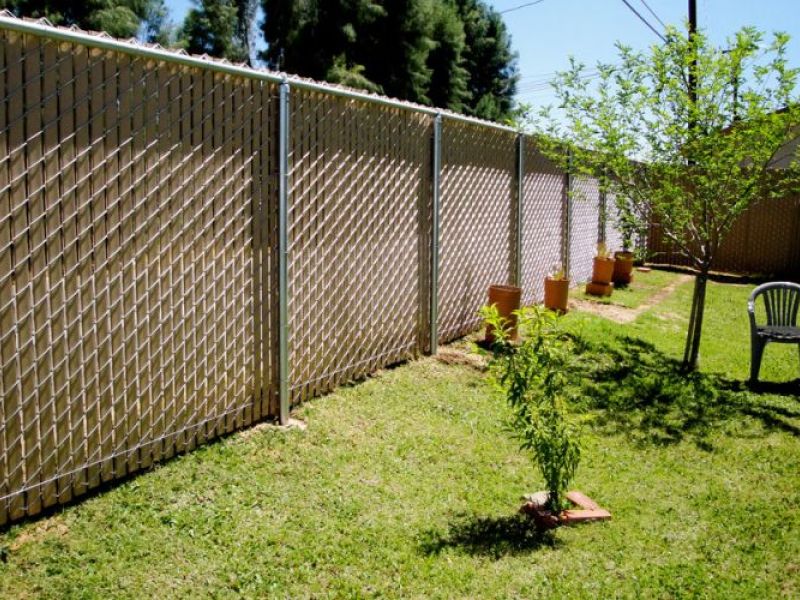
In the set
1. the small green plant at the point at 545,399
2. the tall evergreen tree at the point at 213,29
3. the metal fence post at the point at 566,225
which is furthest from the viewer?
the tall evergreen tree at the point at 213,29

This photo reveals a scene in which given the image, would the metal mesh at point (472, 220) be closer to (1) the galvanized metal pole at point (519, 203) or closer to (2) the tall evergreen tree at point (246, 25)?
(1) the galvanized metal pole at point (519, 203)

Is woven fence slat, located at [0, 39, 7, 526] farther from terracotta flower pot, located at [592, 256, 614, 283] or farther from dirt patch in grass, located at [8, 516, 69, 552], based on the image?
terracotta flower pot, located at [592, 256, 614, 283]

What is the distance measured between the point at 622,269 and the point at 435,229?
6940 mm

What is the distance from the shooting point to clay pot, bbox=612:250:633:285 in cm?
1257

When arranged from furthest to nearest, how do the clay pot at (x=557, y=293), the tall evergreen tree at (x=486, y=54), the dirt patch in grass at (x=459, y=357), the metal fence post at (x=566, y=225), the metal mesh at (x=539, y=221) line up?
the tall evergreen tree at (x=486, y=54) < the metal fence post at (x=566, y=225) < the clay pot at (x=557, y=293) < the metal mesh at (x=539, y=221) < the dirt patch in grass at (x=459, y=357)

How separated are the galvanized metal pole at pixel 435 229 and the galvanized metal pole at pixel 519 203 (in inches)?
85.6

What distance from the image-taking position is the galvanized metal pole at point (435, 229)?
671 centimetres

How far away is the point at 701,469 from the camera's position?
491cm

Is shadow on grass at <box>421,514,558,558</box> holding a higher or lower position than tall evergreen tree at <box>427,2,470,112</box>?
lower

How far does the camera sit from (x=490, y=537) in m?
3.77

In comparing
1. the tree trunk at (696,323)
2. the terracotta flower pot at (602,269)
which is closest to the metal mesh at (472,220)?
the tree trunk at (696,323)

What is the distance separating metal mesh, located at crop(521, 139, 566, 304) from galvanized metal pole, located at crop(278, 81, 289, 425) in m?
4.84

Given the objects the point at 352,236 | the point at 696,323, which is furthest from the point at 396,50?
the point at 352,236

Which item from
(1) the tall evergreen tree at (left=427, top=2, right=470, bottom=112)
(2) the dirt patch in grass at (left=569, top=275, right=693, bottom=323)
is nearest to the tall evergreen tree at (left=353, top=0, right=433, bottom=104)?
(1) the tall evergreen tree at (left=427, top=2, right=470, bottom=112)
